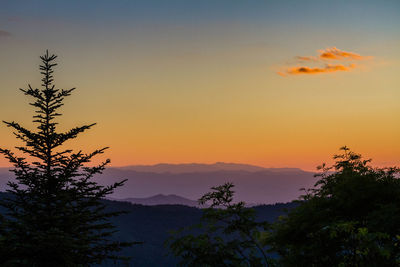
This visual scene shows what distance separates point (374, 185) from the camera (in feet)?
52.5

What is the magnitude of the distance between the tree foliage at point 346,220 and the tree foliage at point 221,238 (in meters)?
1.29

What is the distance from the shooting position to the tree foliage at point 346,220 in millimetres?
14160

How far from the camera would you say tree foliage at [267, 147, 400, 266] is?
14.2m

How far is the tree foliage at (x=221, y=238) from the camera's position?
56.9 ft

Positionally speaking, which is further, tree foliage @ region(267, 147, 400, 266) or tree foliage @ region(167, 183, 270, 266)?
tree foliage @ region(167, 183, 270, 266)

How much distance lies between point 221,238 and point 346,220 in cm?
513

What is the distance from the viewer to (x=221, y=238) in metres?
18.1

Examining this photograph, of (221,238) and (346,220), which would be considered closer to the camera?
(346,220)

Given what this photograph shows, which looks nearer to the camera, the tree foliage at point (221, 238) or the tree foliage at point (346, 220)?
the tree foliage at point (346, 220)

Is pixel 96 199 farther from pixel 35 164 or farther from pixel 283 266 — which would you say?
pixel 283 266

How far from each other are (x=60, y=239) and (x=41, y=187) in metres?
3.18

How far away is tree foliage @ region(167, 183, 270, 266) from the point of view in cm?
1734

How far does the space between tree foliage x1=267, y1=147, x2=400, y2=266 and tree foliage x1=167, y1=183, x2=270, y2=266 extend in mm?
1294

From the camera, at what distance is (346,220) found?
15617 millimetres
